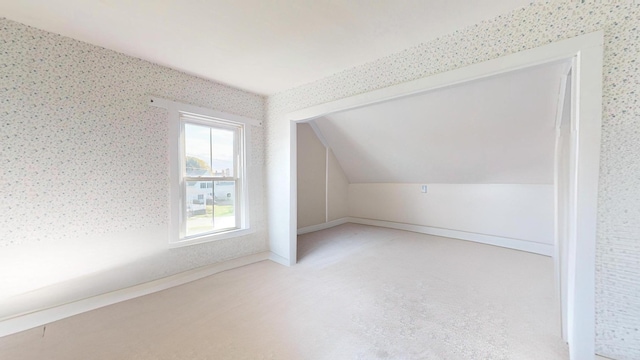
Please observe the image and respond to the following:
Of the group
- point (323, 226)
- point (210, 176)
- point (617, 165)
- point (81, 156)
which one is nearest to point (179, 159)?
point (210, 176)

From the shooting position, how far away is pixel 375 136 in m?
4.13

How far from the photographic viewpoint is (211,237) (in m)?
3.05

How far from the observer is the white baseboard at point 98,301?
6.29 feet

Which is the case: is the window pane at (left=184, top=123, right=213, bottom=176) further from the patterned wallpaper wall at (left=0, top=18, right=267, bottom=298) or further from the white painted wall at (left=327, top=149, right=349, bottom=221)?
the white painted wall at (left=327, top=149, right=349, bottom=221)

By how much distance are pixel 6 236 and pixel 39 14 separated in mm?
1739

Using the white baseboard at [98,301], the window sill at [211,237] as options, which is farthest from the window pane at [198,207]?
the white baseboard at [98,301]

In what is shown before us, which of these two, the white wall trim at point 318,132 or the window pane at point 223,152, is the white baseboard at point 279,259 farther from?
the white wall trim at point 318,132

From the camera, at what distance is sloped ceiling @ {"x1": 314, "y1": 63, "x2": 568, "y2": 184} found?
2.60 metres

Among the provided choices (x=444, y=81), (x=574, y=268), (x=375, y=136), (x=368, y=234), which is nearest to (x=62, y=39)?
(x=444, y=81)

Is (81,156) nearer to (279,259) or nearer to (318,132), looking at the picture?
(279,259)

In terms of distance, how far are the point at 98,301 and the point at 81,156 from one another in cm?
137

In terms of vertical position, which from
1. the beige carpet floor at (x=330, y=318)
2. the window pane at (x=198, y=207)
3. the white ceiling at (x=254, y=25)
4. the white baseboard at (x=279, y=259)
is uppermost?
the white ceiling at (x=254, y=25)

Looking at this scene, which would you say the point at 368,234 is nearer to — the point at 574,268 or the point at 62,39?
the point at 574,268

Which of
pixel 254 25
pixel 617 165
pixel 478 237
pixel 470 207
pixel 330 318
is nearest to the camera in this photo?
pixel 617 165
